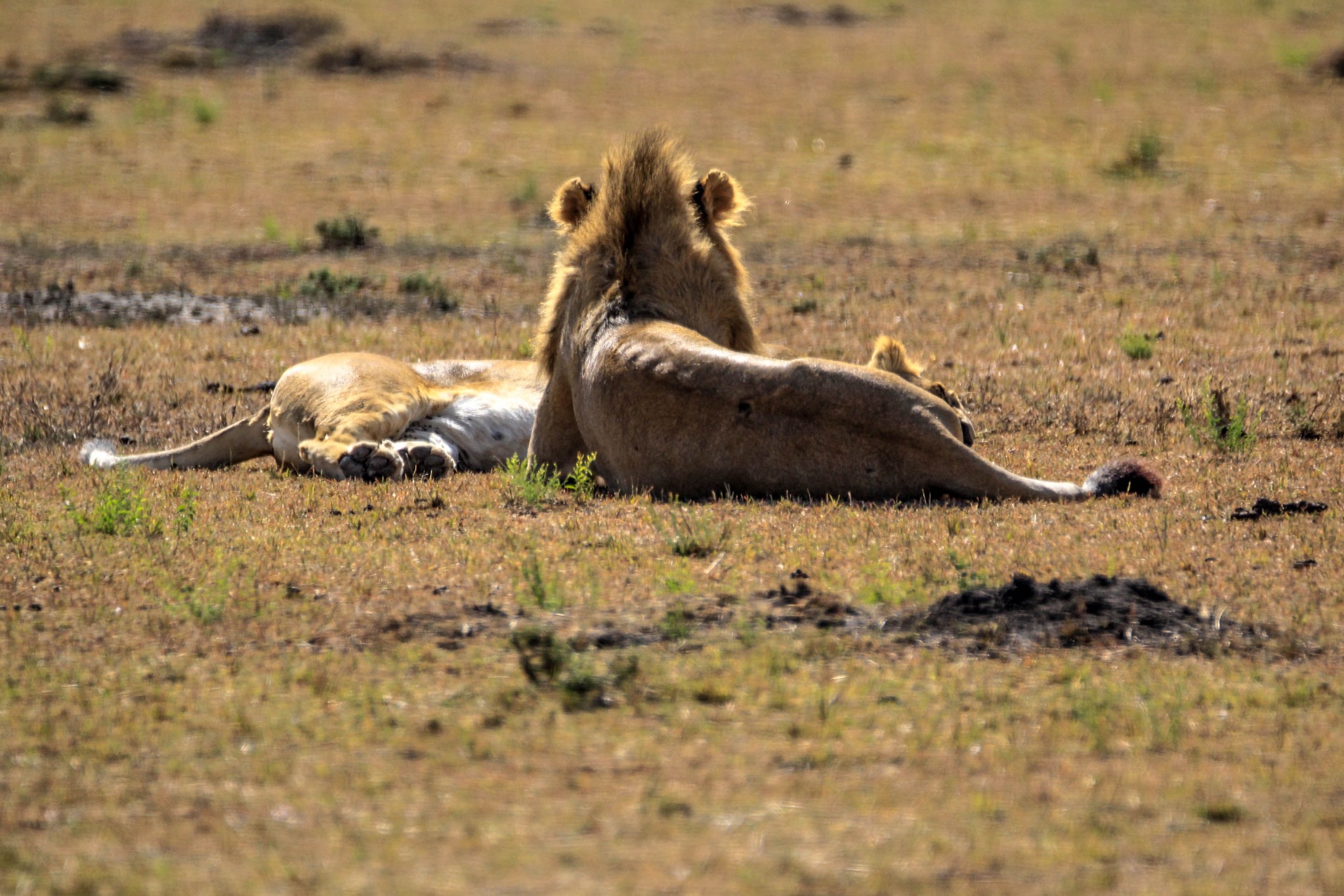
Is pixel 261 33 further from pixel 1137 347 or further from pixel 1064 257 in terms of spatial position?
pixel 1137 347

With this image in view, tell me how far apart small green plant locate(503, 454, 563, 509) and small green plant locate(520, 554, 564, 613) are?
1365mm

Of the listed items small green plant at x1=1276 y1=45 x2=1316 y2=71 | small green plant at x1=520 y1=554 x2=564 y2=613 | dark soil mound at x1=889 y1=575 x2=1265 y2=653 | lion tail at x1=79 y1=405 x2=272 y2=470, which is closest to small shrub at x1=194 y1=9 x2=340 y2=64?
small green plant at x1=1276 y1=45 x2=1316 y2=71

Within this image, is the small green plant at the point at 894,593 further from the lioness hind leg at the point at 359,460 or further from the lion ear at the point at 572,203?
the lion ear at the point at 572,203

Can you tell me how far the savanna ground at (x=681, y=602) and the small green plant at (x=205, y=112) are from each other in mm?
6216

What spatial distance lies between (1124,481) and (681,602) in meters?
2.49

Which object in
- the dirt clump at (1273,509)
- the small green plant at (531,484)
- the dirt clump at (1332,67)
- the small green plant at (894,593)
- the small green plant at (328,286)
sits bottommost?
the small green plant at (328,286)

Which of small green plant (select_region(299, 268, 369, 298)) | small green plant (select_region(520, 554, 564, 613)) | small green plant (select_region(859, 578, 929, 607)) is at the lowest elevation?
small green plant (select_region(299, 268, 369, 298))

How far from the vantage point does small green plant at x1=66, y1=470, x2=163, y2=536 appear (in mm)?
6805

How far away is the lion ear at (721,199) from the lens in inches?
327

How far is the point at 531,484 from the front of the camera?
24.0 ft

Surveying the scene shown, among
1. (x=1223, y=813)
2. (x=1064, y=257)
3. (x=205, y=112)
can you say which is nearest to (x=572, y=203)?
(x=1223, y=813)

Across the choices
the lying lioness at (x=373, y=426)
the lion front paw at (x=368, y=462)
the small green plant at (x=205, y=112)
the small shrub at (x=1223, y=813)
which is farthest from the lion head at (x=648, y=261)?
the small green plant at (x=205, y=112)

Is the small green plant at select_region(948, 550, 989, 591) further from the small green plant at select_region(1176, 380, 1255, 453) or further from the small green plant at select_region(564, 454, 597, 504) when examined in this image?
the small green plant at select_region(1176, 380, 1255, 453)

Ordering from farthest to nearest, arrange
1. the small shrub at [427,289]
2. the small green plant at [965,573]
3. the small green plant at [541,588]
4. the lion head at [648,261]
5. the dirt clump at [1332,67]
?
the dirt clump at [1332,67] < the small shrub at [427,289] < the lion head at [648,261] < the small green plant at [965,573] < the small green plant at [541,588]
